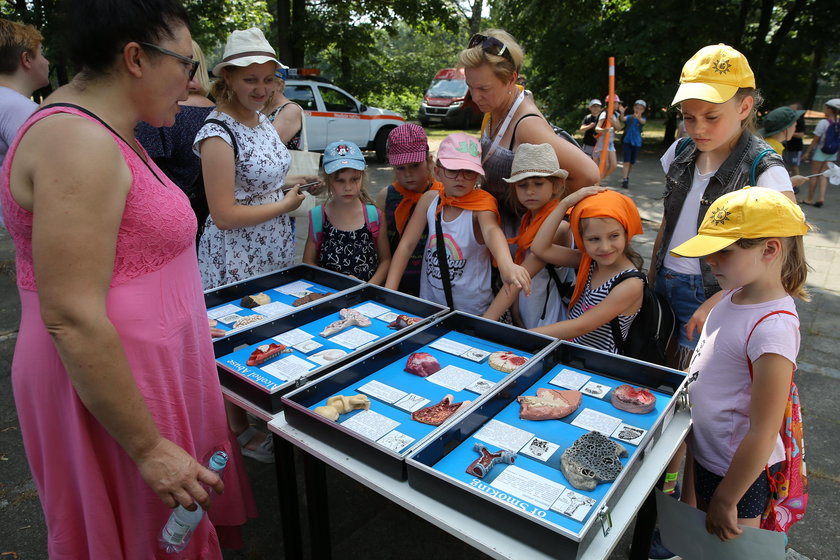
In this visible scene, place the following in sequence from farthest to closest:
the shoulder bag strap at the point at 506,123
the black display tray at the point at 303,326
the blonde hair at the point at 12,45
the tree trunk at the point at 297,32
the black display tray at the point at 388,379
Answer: the tree trunk at the point at 297,32
the blonde hair at the point at 12,45
the shoulder bag strap at the point at 506,123
the black display tray at the point at 303,326
the black display tray at the point at 388,379

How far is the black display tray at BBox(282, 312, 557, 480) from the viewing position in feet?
4.77

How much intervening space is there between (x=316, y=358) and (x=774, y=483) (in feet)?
5.19

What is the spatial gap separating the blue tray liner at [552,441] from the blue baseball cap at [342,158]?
5.07 feet

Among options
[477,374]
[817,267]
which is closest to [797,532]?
[477,374]

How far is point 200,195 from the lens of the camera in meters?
2.93

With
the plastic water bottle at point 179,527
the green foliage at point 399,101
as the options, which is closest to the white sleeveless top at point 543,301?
the plastic water bottle at point 179,527

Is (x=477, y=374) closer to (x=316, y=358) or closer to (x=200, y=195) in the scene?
(x=316, y=358)

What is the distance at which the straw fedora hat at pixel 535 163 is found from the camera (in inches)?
92.0

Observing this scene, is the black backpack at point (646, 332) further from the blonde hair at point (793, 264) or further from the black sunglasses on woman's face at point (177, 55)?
the black sunglasses on woman's face at point (177, 55)

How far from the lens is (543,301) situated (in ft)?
8.68

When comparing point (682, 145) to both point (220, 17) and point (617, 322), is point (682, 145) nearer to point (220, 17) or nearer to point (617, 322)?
point (617, 322)

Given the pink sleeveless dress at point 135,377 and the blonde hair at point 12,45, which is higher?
the blonde hair at point 12,45

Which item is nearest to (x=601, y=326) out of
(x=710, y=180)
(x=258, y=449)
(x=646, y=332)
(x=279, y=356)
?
(x=646, y=332)

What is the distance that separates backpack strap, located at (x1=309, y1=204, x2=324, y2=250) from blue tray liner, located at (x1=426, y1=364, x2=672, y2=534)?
5.37 ft
